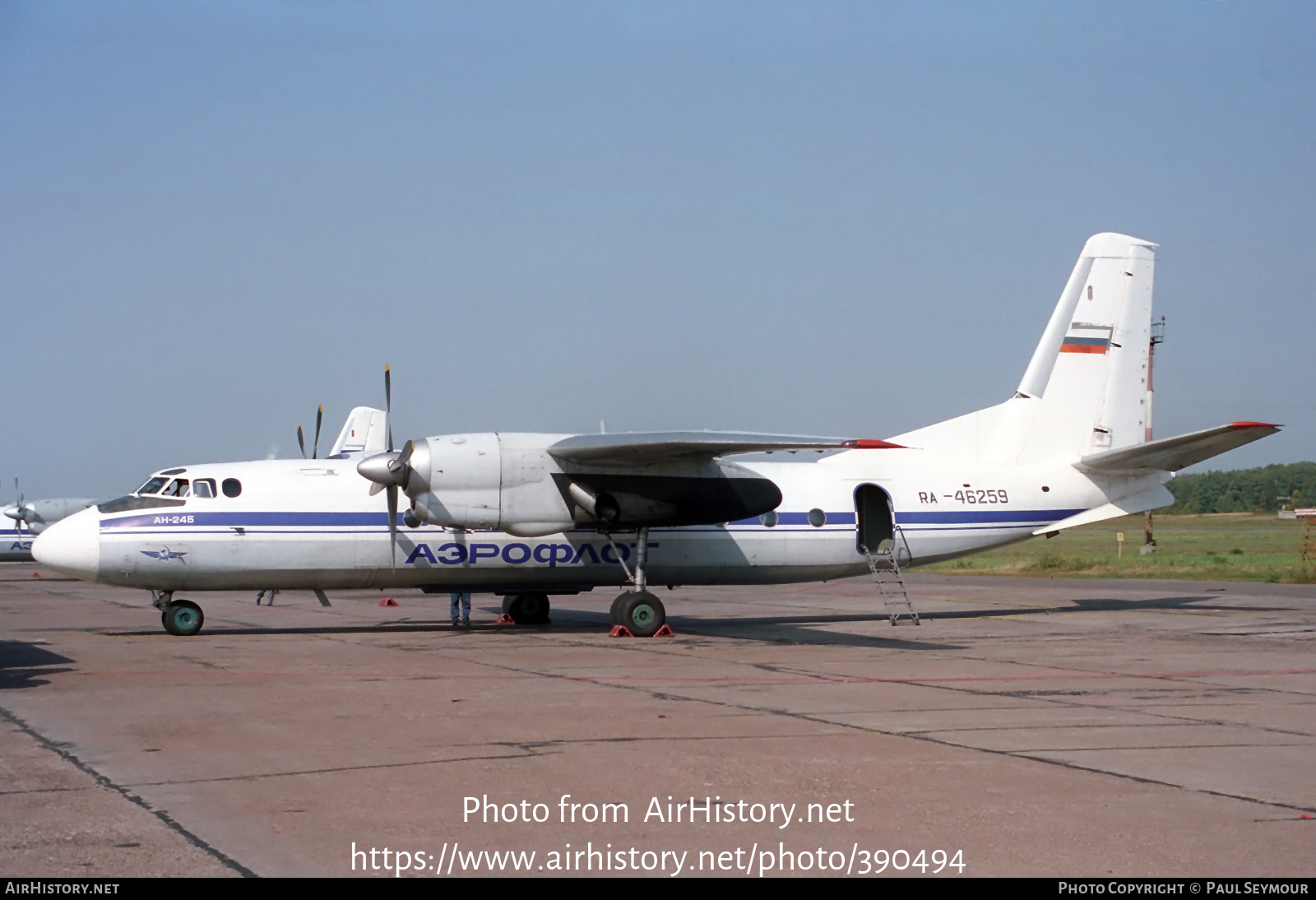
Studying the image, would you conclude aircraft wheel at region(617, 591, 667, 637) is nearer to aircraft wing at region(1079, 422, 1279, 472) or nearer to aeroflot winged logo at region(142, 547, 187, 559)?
aeroflot winged logo at region(142, 547, 187, 559)

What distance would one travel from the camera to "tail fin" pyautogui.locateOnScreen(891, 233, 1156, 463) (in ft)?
77.6

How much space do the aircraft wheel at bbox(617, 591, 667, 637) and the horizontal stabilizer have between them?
7741 millimetres

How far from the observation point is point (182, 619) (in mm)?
20281

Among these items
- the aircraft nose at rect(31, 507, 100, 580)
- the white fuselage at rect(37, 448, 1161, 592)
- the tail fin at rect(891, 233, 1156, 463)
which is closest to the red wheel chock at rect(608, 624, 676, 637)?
the white fuselage at rect(37, 448, 1161, 592)

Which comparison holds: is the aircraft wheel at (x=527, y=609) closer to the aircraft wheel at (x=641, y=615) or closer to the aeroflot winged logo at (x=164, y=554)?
the aircraft wheel at (x=641, y=615)

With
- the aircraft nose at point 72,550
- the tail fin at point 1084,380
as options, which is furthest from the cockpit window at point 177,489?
the tail fin at point 1084,380

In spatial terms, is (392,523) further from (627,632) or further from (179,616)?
(627,632)

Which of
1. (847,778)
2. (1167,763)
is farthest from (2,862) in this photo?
(1167,763)

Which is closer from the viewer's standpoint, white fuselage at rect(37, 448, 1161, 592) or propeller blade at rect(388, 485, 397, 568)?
white fuselage at rect(37, 448, 1161, 592)

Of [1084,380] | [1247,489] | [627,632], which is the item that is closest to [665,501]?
[627,632]

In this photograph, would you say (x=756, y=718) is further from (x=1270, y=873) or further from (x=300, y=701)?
(x=1270, y=873)

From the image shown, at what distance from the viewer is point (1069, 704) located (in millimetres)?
12531

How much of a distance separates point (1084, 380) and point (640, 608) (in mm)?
10049

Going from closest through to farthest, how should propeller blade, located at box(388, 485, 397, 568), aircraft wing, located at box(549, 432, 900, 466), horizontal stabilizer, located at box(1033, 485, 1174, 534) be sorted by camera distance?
aircraft wing, located at box(549, 432, 900, 466) → propeller blade, located at box(388, 485, 397, 568) → horizontal stabilizer, located at box(1033, 485, 1174, 534)
